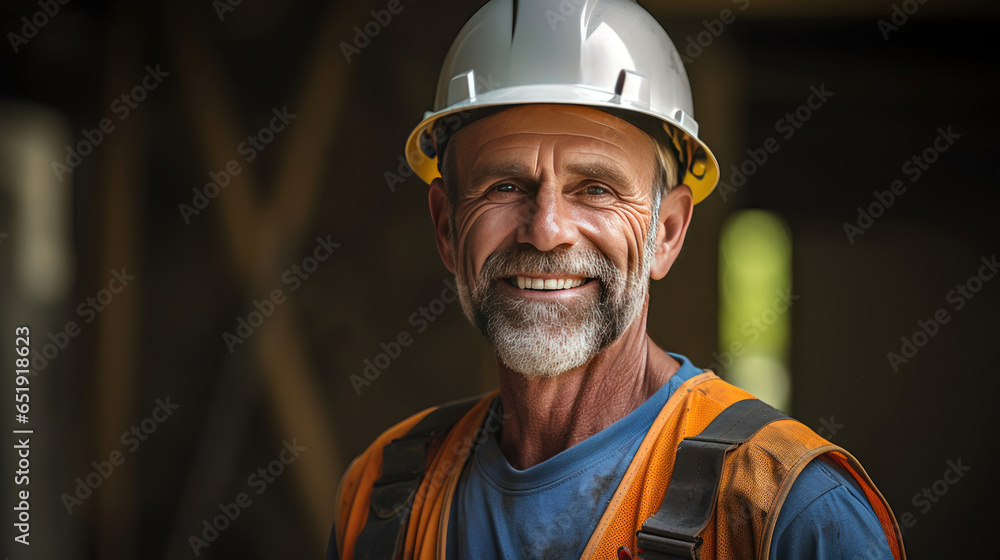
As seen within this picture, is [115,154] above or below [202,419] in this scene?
above

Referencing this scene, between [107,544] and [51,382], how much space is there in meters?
1.04

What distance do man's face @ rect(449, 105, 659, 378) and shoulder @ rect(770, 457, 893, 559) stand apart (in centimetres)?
66

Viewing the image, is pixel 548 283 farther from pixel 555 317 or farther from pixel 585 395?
pixel 585 395

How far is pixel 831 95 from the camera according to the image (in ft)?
16.7

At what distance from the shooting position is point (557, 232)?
1.97m

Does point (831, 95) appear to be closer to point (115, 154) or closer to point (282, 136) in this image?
point (282, 136)

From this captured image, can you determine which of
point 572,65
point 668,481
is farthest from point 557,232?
point 668,481

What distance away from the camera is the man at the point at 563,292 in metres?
1.91

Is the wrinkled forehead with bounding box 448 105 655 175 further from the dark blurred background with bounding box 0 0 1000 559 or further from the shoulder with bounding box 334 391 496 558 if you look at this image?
the dark blurred background with bounding box 0 0 1000 559

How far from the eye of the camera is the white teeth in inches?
81.2

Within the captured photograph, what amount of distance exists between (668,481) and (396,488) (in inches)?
33.5

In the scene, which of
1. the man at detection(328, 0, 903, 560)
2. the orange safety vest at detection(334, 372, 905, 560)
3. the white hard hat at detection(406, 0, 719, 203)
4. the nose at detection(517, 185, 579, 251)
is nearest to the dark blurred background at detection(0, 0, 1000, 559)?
the orange safety vest at detection(334, 372, 905, 560)

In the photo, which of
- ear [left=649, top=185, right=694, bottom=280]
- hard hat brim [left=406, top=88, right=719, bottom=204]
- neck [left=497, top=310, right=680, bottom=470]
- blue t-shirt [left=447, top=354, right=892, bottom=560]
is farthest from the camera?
ear [left=649, top=185, right=694, bottom=280]

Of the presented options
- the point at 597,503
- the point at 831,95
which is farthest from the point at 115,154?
the point at 831,95
